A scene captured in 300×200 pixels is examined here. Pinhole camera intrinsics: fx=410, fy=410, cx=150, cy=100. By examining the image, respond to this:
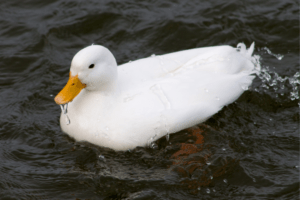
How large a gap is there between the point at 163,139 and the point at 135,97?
72 centimetres

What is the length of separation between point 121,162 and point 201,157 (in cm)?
102

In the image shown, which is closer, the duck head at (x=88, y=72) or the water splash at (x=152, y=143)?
the duck head at (x=88, y=72)

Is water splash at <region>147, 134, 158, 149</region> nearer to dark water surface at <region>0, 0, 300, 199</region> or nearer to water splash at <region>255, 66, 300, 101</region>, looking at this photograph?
dark water surface at <region>0, 0, 300, 199</region>

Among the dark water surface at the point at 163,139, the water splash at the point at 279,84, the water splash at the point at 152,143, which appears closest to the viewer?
the dark water surface at the point at 163,139

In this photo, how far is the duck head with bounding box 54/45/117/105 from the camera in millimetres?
4836

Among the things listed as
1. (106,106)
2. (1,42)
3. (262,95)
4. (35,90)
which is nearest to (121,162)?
(106,106)

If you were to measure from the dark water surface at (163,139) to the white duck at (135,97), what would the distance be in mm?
289

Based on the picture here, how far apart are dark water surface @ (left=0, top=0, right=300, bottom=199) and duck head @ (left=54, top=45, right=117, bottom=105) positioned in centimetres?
81

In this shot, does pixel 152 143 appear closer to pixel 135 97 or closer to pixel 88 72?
pixel 135 97

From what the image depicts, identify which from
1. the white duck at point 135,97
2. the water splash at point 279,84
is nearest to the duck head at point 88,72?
the white duck at point 135,97

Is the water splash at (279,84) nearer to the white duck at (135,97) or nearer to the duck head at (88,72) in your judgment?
the white duck at (135,97)

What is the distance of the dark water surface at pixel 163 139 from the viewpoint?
4812mm

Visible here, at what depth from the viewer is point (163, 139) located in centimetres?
540

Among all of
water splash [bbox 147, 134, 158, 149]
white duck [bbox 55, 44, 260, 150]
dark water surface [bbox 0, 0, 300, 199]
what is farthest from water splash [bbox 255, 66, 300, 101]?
water splash [bbox 147, 134, 158, 149]
